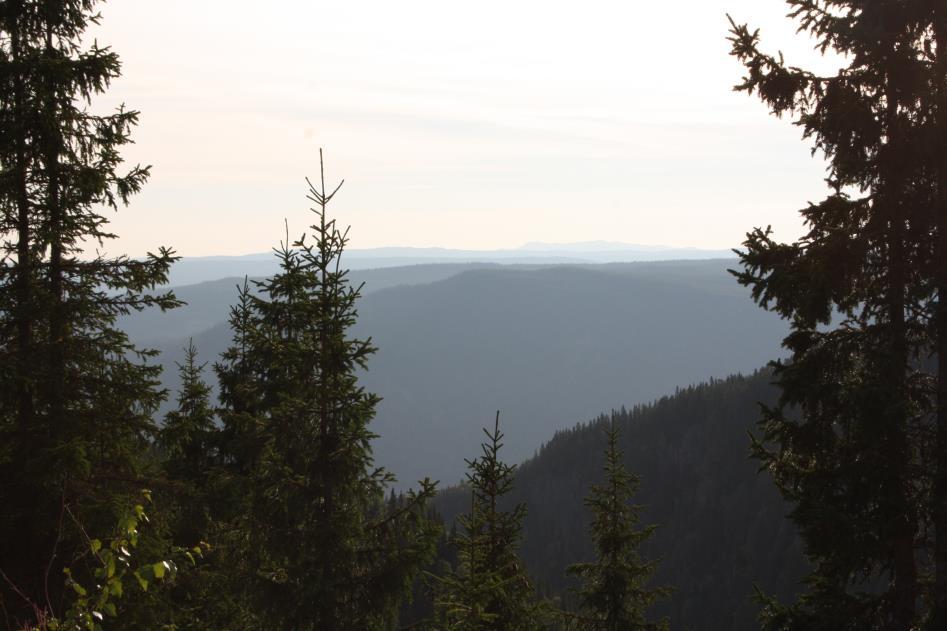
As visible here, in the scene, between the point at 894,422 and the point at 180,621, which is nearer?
the point at 894,422

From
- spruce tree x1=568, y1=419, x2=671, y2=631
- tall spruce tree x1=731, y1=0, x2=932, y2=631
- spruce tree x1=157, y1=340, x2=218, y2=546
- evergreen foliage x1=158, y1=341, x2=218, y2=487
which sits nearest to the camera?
tall spruce tree x1=731, y1=0, x2=932, y2=631

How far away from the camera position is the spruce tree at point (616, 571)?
17484mm

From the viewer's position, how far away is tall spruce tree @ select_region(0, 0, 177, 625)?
12180 millimetres

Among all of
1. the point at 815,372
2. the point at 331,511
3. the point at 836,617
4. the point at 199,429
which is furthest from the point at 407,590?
the point at 199,429

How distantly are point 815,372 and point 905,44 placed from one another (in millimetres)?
5353

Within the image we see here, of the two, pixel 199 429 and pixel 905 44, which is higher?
pixel 905 44

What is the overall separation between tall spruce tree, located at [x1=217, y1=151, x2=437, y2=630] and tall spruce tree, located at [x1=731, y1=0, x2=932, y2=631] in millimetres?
6278

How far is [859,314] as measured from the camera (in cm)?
1270

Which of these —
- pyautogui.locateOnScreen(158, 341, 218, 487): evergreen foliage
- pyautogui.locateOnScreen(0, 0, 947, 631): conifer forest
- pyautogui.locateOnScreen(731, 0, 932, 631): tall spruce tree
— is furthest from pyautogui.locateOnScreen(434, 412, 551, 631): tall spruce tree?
pyautogui.locateOnScreen(158, 341, 218, 487): evergreen foliage

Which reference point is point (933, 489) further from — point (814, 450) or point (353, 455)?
point (353, 455)

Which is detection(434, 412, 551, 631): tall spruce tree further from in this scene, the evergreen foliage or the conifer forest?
the evergreen foliage

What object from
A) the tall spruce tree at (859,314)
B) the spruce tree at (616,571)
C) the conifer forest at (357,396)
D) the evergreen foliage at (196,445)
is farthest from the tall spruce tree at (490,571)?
the evergreen foliage at (196,445)

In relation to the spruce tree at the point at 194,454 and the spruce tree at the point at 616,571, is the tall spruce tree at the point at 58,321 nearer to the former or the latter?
the spruce tree at the point at 194,454

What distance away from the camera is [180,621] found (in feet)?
44.8
